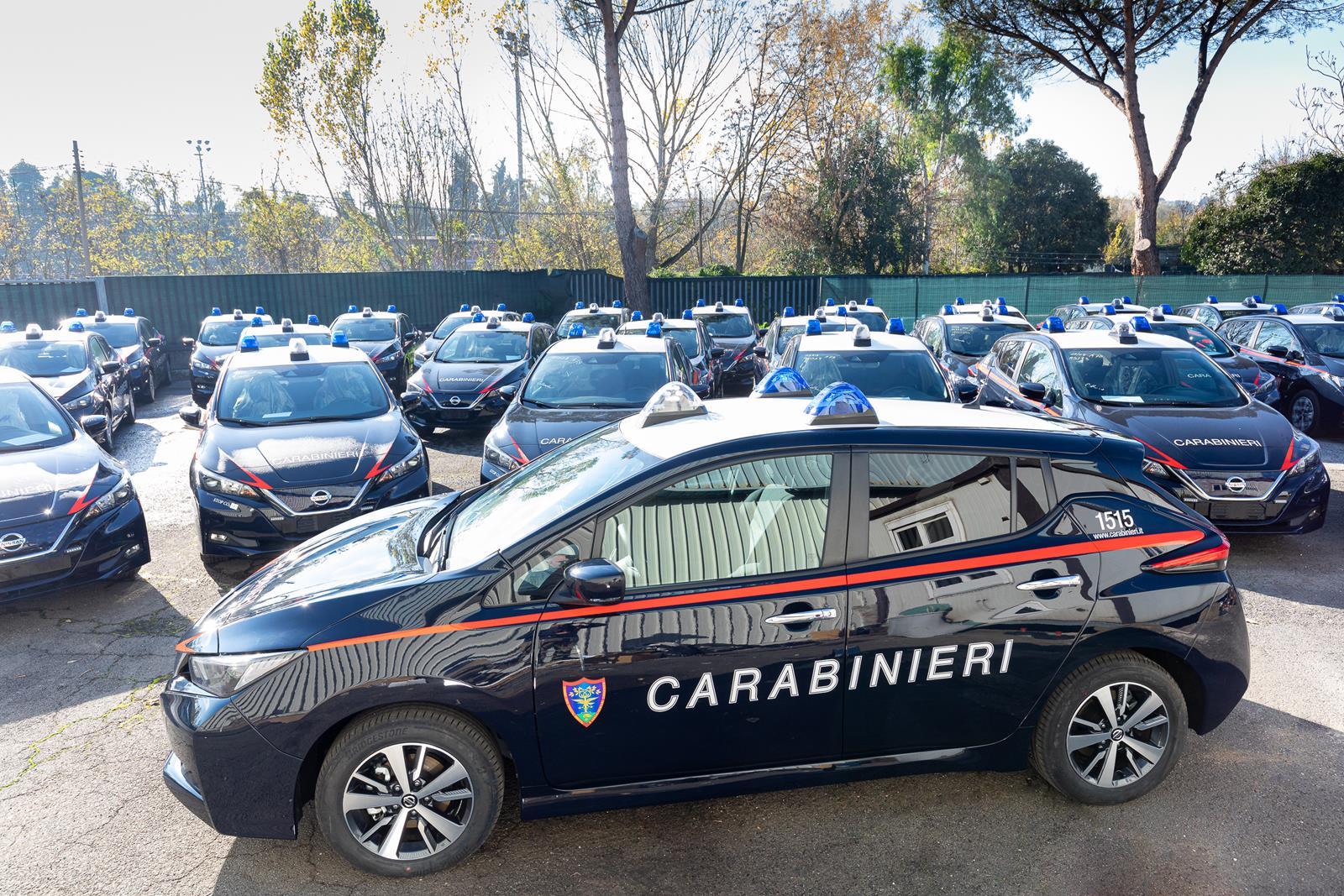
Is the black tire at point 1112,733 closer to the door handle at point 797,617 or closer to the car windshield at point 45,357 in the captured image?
the door handle at point 797,617

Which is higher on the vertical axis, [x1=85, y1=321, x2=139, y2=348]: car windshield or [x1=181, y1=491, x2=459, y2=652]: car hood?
[x1=85, y1=321, x2=139, y2=348]: car windshield

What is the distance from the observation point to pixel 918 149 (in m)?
40.5

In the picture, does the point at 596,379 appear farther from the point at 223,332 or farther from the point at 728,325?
the point at 223,332

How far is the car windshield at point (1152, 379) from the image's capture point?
7.87 metres

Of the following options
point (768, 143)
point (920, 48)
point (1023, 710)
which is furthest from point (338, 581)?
point (920, 48)

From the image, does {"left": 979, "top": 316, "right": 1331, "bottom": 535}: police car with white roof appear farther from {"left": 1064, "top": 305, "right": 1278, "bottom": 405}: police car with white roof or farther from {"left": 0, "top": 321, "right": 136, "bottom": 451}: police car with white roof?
{"left": 0, "top": 321, "right": 136, "bottom": 451}: police car with white roof

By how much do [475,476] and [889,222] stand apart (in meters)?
25.3

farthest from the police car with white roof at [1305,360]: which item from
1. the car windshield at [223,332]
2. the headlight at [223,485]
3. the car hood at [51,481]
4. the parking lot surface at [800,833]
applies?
the car windshield at [223,332]

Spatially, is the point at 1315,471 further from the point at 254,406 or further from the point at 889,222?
the point at 889,222

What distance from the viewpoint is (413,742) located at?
3.25m

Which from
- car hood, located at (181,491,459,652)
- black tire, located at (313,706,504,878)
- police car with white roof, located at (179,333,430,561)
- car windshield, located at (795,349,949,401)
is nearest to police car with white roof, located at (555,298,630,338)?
car windshield, located at (795,349,949,401)

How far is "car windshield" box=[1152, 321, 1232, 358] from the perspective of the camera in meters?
12.2

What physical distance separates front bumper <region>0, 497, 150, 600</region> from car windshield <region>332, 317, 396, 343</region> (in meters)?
11.1

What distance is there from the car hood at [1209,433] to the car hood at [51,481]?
24.6ft
